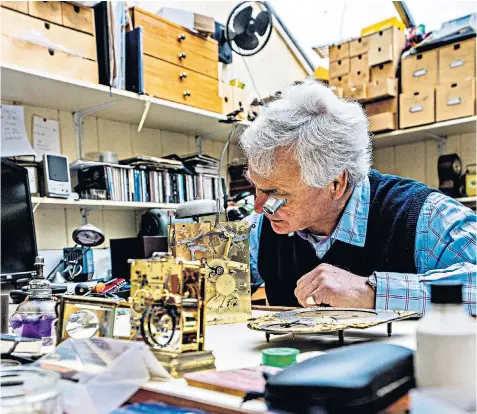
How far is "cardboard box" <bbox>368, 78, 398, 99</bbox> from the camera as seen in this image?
10.2 ft

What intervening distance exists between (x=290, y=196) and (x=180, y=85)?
4.53ft


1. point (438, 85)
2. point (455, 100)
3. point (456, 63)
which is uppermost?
point (456, 63)

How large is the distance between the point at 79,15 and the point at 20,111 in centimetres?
49

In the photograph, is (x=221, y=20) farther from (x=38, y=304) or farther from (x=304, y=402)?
(x=304, y=402)

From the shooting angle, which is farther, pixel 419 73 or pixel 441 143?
pixel 441 143

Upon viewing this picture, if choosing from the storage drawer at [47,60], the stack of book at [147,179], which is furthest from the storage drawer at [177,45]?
the stack of book at [147,179]

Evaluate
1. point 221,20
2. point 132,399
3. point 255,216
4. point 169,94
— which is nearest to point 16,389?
point 132,399

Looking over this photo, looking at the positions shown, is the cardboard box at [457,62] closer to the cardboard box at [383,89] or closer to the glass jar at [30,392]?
the cardboard box at [383,89]

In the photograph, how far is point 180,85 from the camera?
2574 millimetres

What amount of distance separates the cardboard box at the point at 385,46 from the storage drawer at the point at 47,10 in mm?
1852

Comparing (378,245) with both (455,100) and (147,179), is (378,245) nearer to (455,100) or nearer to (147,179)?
(147,179)

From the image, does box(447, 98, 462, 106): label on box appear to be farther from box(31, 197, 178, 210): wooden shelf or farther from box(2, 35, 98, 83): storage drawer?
box(2, 35, 98, 83): storage drawer

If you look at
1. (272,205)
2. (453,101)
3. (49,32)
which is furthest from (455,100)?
(49,32)

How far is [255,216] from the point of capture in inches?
68.2
